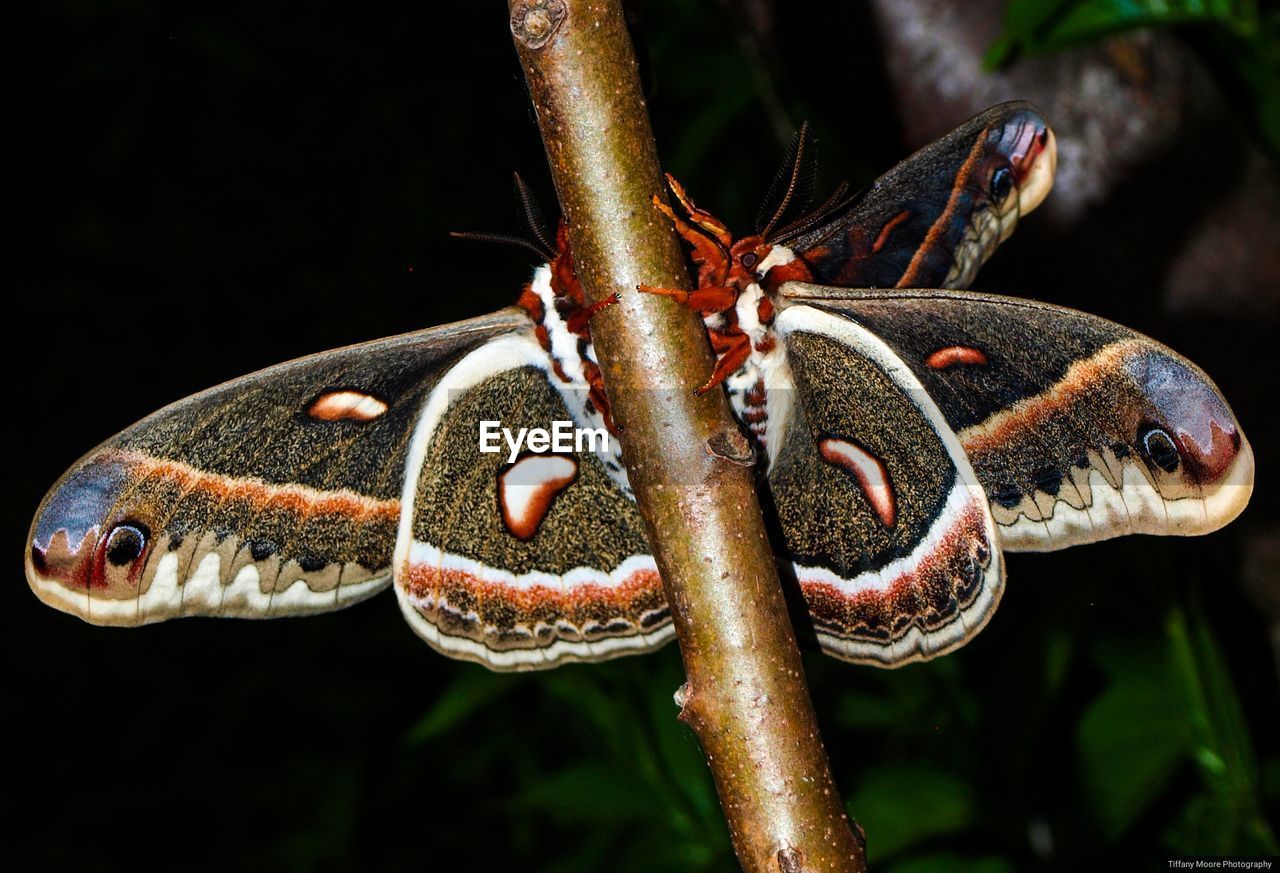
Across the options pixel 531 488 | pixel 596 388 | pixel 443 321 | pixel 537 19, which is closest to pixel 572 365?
pixel 596 388

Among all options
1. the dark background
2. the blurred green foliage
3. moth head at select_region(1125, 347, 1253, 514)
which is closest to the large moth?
moth head at select_region(1125, 347, 1253, 514)

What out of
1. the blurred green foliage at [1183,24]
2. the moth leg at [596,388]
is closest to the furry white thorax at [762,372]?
the moth leg at [596,388]

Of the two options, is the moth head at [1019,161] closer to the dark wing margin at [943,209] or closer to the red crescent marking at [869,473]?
the dark wing margin at [943,209]

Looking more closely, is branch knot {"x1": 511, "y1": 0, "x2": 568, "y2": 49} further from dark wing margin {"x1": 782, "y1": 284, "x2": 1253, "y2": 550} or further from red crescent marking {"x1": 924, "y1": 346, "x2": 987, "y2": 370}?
red crescent marking {"x1": 924, "y1": 346, "x2": 987, "y2": 370}

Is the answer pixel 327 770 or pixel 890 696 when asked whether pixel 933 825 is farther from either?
pixel 327 770

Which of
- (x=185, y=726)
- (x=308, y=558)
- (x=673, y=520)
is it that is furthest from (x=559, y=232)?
(x=185, y=726)

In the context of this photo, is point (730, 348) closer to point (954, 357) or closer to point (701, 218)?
point (701, 218)
